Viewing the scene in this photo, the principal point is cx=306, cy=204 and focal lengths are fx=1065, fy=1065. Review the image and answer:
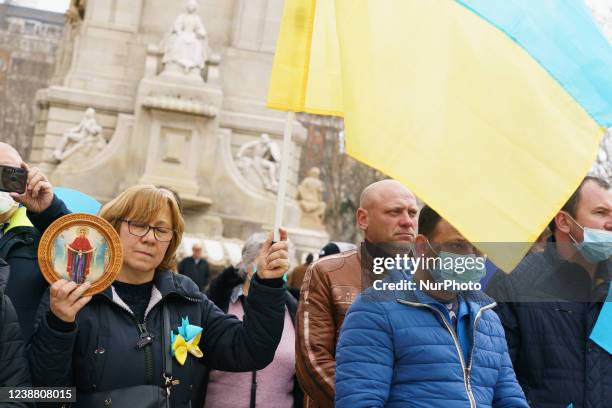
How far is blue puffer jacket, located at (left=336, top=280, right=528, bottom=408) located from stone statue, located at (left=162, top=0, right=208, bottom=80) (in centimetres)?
1567

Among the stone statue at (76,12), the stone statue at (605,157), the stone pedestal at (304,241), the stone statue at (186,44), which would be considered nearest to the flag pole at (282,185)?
the stone statue at (605,157)

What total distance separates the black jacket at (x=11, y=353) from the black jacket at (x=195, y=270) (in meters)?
9.72

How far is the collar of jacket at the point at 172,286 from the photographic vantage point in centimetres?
423

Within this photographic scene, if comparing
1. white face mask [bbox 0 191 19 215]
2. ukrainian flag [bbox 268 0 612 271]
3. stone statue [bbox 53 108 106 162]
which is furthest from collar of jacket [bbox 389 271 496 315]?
stone statue [bbox 53 108 106 162]

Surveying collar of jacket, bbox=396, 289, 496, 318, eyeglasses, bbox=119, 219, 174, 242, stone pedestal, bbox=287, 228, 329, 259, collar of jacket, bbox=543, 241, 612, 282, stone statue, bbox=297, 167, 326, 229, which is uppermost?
collar of jacket, bbox=543, 241, 612, 282

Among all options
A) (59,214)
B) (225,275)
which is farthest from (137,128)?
(59,214)

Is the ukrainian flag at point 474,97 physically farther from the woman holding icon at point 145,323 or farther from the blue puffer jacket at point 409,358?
the woman holding icon at point 145,323

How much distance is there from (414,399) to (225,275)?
280 cm

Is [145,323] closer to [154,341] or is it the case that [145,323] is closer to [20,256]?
[154,341]

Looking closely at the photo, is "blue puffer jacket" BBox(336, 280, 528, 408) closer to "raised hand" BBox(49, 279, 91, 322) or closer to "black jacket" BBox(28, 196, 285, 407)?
"black jacket" BBox(28, 196, 285, 407)

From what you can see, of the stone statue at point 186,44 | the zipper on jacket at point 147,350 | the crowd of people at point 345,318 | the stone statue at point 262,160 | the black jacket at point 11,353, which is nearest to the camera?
the black jacket at point 11,353

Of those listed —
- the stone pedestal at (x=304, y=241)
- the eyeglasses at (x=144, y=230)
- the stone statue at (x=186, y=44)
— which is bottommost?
the stone pedestal at (x=304, y=241)

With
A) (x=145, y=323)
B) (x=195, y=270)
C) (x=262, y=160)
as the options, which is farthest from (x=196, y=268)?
(x=145, y=323)

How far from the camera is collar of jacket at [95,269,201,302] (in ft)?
13.9
